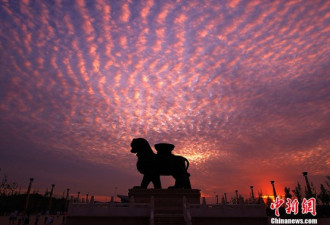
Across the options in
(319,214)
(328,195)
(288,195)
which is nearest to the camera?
(319,214)

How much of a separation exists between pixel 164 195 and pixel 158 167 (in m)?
1.90

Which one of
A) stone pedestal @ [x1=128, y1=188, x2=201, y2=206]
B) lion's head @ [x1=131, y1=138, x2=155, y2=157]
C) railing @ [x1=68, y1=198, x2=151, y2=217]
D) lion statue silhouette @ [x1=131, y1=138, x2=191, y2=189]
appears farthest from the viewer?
lion's head @ [x1=131, y1=138, x2=155, y2=157]

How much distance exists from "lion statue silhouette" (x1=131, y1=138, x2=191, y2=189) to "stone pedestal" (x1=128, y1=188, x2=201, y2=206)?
2.01ft

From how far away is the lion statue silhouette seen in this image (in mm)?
15930

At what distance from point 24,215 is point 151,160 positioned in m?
15.5

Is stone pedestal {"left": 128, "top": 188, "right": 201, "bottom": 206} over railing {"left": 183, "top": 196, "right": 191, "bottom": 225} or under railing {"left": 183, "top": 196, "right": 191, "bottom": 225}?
over

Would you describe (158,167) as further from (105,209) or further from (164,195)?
(105,209)

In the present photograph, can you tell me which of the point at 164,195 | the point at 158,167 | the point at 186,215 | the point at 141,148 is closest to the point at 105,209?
the point at 164,195

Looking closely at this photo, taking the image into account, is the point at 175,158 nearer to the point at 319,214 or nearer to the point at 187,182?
the point at 187,182

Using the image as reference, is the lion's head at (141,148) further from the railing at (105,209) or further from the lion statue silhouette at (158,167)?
the railing at (105,209)

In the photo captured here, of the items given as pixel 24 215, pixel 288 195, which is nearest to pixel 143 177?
pixel 24 215

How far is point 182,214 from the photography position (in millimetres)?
12484

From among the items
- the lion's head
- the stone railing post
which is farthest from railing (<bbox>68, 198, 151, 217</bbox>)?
the lion's head

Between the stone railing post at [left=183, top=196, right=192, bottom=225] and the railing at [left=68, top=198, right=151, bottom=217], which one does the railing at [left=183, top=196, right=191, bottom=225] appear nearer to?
the stone railing post at [left=183, top=196, right=192, bottom=225]
